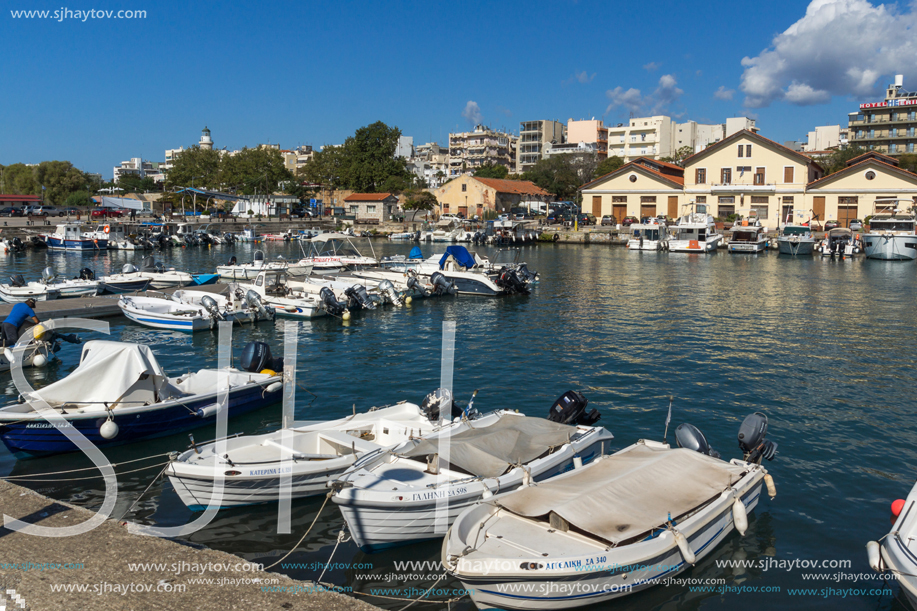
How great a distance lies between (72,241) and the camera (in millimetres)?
53594

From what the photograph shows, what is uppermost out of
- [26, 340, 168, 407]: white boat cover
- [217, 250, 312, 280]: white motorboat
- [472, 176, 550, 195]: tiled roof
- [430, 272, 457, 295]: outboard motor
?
[472, 176, 550, 195]: tiled roof

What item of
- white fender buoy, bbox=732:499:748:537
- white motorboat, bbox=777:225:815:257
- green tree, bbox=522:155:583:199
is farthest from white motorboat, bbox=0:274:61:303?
green tree, bbox=522:155:583:199

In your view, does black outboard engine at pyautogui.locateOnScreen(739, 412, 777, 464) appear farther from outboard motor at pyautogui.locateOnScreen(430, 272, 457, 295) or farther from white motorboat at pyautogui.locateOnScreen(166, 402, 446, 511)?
outboard motor at pyautogui.locateOnScreen(430, 272, 457, 295)

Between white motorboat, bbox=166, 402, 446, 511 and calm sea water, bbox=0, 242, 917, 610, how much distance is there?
0.42 meters

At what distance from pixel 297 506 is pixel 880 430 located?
1132 cm

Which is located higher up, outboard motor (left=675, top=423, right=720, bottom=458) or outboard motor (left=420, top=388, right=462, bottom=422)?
outboard motor (left=420, top=388, right=462, bottom=422)

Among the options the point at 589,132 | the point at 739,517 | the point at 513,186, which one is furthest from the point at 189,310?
the point at 589,132

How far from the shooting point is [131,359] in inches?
451

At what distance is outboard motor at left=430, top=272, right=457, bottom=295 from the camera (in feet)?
99.7

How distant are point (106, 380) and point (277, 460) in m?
4.12

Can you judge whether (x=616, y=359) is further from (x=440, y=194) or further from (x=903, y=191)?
(x=440, y=194)

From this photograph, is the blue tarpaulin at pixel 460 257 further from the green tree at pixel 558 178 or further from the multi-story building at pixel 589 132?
the multi-story building at pixel 589 132

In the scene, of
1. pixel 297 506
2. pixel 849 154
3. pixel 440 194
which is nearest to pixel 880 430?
pixel 297 506

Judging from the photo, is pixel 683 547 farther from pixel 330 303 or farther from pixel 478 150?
pixel 478 150
